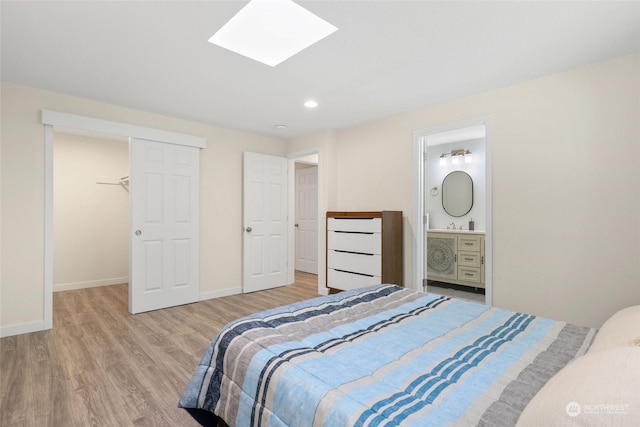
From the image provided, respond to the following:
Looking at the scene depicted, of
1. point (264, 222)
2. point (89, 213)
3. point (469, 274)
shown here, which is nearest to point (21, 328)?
Answer: point (89, 213)

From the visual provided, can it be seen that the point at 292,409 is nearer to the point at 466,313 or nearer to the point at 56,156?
the point at 466,313

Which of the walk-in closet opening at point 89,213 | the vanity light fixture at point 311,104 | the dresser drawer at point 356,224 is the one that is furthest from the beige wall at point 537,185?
the walk-in closet opening at point 89,213

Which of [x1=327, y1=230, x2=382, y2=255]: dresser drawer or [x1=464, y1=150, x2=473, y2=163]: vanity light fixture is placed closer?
[x1=327, y1=230, x2=382, y2=255]: dresser drawer

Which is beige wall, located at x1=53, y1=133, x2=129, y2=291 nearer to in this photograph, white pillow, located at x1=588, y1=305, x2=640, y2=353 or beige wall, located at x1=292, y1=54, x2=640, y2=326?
beige wall, located at x1=292, y1=54, x2=640, y2=326

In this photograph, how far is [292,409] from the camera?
1.00 meters

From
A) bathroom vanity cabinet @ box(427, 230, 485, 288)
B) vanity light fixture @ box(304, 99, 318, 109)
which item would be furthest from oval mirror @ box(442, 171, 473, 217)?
vanity light fixture @ box(304, 99, 318, 109)

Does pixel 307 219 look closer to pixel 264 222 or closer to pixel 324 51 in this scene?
pixel 264 222

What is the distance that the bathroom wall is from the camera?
4.91 metres

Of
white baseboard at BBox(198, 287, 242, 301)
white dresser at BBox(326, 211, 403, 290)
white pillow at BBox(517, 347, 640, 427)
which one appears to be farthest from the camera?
white baseboard at BBox(198, 287, 242, 301)

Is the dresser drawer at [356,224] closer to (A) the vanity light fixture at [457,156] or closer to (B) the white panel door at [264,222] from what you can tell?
(B) the white panel door at [264,222]

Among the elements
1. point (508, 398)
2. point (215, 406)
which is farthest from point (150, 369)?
point (508, 398)

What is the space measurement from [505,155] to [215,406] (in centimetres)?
302

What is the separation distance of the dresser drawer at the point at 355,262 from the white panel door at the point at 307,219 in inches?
72.1

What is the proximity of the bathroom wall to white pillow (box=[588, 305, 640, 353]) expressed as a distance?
140 inches
